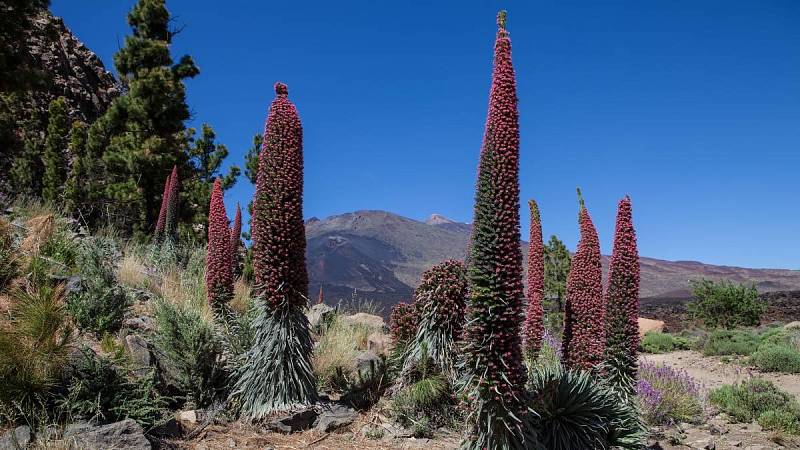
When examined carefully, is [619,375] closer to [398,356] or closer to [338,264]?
[398,356]

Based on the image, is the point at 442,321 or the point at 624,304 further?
the point at 442,321

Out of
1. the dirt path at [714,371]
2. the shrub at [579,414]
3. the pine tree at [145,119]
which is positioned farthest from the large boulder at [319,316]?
the pine tree at [145,119]

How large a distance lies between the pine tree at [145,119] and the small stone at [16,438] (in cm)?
1397

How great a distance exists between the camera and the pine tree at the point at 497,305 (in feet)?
12.3

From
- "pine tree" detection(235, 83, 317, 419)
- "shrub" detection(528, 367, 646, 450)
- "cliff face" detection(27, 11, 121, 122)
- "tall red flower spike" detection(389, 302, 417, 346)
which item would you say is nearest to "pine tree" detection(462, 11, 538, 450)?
"shrub" detection(528, 367, 646, 450)

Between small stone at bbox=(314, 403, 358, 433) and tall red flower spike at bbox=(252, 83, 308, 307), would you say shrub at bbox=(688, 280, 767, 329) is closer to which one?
small stone at bbox=(314, 403, 358, 433)

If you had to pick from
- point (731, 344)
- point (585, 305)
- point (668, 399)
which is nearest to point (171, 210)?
point (585, 305)

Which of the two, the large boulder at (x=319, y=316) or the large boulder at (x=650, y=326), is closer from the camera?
the large boulder at (x=319, y=316)

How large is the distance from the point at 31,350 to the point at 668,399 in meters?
8.62

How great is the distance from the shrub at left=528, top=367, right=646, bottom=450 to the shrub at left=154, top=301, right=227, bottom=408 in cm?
339

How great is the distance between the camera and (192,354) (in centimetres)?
513

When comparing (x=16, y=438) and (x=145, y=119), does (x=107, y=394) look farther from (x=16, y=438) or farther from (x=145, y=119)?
(x=145, y=119)

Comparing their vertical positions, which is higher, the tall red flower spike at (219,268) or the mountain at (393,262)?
the mountain at (393,262)

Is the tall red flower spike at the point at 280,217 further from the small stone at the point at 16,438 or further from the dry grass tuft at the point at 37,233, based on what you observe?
the dry grass tuft at the point at 37,233
